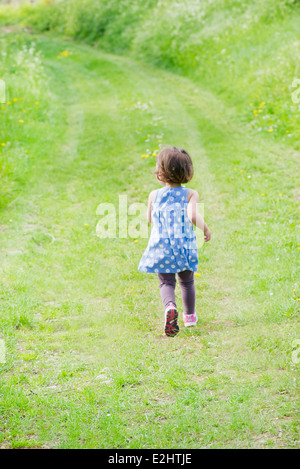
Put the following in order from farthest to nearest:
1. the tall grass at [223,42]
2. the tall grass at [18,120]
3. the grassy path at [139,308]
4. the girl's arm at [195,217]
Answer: the tall grass at [223,42]
the tall grass at [18,120]
the girl's arm at [195,217]
the grassy path at [139,308]

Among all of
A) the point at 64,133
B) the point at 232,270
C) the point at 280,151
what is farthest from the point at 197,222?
the point at 64,133

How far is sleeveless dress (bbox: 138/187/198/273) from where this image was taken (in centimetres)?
494

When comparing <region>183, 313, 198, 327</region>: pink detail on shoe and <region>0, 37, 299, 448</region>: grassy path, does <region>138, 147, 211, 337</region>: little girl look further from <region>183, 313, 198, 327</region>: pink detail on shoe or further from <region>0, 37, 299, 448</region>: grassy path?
<region>0, 37, 299, 448</region>: grassy path

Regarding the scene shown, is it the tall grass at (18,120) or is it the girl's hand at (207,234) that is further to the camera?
the tall grass at (18,120)

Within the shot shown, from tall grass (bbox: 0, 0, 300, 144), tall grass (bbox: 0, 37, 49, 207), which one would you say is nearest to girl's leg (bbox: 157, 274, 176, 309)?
tall grass (bbox: 0, 37, 49, 207)

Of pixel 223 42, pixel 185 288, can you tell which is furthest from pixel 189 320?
pixel 223 42

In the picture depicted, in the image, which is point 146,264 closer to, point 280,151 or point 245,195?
point 245,195

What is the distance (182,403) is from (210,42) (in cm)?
1390

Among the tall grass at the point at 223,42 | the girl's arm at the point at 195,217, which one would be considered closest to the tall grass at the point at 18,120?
the girl's arm at the point at 195,217

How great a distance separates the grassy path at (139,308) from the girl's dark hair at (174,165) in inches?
50.7

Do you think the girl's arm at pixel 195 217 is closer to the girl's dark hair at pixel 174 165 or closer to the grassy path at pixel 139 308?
the girl's dark hair at pixel 174 165

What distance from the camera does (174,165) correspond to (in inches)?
195

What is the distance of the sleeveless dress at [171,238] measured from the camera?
16.2ft

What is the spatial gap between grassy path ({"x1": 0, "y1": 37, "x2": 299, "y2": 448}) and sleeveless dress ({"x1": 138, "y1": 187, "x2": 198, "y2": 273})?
58 cm
